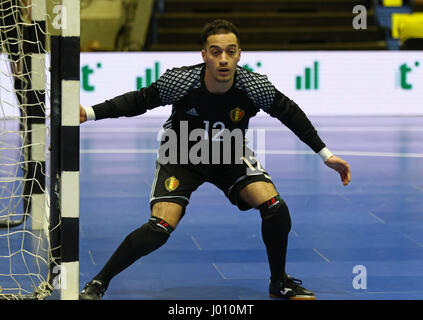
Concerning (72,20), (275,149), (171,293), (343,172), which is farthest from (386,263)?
(275,149)

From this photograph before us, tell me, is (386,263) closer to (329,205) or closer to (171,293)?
(171,293)

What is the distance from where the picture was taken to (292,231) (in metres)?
7.12

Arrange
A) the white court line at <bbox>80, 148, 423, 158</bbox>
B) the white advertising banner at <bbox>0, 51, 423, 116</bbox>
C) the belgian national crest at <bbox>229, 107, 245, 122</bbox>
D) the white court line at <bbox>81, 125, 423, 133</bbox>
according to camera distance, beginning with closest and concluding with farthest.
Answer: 1. the belgian national crest at <bbox>229, 107, 245, 122</bbox>
2. the white court line at <bbox>80, 148, 423, 158</bbox>
3. the white court line at <bbox>81, 125, 423, 133</bbox>
4. the white advertising banner at <bbox>0, 51, 423, 116</bbox>

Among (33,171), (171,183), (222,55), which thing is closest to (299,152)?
(33,171)

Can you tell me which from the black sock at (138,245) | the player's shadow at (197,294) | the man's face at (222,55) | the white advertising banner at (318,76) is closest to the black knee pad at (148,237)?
the black sock at (138,245)

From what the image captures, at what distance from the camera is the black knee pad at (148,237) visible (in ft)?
16.0

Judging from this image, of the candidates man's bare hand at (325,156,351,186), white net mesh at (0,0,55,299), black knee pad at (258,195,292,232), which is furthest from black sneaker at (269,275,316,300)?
white net mesh at (0,0,55,299)

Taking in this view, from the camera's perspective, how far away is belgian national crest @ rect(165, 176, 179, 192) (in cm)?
508

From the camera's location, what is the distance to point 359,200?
8.51 m

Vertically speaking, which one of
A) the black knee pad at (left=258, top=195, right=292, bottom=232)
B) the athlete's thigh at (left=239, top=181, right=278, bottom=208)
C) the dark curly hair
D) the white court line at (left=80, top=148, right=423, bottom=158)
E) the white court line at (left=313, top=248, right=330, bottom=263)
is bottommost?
the white court line at (left=313, top=248, right=330, bottom=263)

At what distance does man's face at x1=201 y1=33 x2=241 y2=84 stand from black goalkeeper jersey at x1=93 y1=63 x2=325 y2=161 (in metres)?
0.16

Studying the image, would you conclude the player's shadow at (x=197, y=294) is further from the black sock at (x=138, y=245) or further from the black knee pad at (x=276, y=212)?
the black knee pad at (x=276, y=212)

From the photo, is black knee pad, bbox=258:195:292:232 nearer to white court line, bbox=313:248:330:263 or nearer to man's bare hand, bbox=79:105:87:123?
white court line, bbox=313:248:330:263

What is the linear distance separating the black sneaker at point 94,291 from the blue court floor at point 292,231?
237 millimetres
